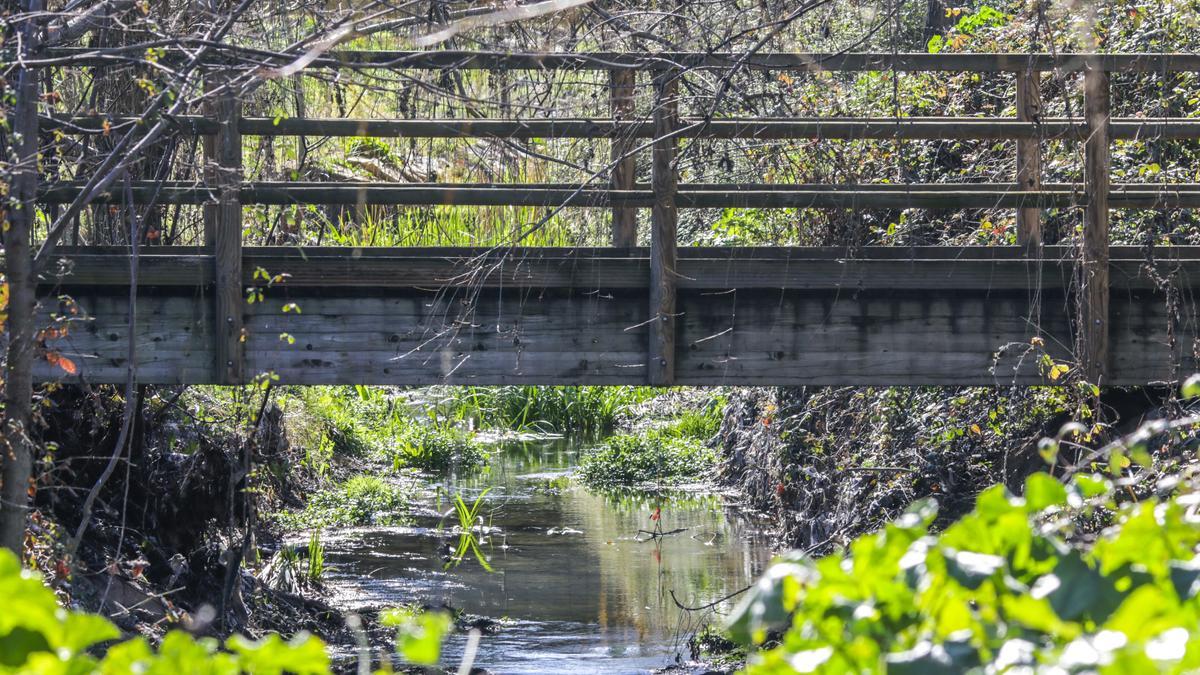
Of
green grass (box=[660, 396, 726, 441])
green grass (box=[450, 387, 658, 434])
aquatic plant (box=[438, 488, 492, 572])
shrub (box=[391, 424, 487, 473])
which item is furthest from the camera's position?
green grass (box=[450, 387, 658, 434])

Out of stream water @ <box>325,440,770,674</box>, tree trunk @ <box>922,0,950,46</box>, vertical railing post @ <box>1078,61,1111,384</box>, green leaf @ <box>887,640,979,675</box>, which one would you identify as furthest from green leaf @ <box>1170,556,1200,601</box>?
tree trunk @ <box>922,0,950,46</box>

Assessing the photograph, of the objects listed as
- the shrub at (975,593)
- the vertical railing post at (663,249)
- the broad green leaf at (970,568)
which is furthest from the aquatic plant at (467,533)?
the broad green leaf at (970,568)

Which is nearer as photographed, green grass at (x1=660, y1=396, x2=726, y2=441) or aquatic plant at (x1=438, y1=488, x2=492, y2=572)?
aquatic plant at (x1=438, y1=488, x2=492, y2=572)

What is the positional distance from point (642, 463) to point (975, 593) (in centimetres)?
1150

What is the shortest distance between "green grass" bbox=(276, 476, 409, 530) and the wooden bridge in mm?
4480

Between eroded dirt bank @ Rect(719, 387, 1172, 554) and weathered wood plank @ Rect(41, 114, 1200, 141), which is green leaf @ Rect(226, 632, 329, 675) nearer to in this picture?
weathered wood plank @ Rect(41, 114, 1200, 141)

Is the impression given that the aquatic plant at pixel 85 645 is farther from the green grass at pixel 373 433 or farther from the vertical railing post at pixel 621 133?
the green grass at pixel 373 433

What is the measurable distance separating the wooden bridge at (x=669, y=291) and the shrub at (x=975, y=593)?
14.4 ft

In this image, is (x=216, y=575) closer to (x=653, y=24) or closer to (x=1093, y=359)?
(x=653, y=24)

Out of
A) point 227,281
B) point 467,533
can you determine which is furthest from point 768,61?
point 467,533

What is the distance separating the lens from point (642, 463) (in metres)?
13.6

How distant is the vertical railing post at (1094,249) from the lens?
6672 mm

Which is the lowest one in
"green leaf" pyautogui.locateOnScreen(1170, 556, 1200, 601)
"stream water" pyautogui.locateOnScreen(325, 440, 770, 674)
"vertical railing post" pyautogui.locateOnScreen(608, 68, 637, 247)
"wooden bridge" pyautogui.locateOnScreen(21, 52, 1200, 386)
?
"stream water" pyautogui.locateOnScreen(325, 440, 770, 674)

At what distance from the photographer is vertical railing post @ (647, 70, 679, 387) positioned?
6590 millimetres
